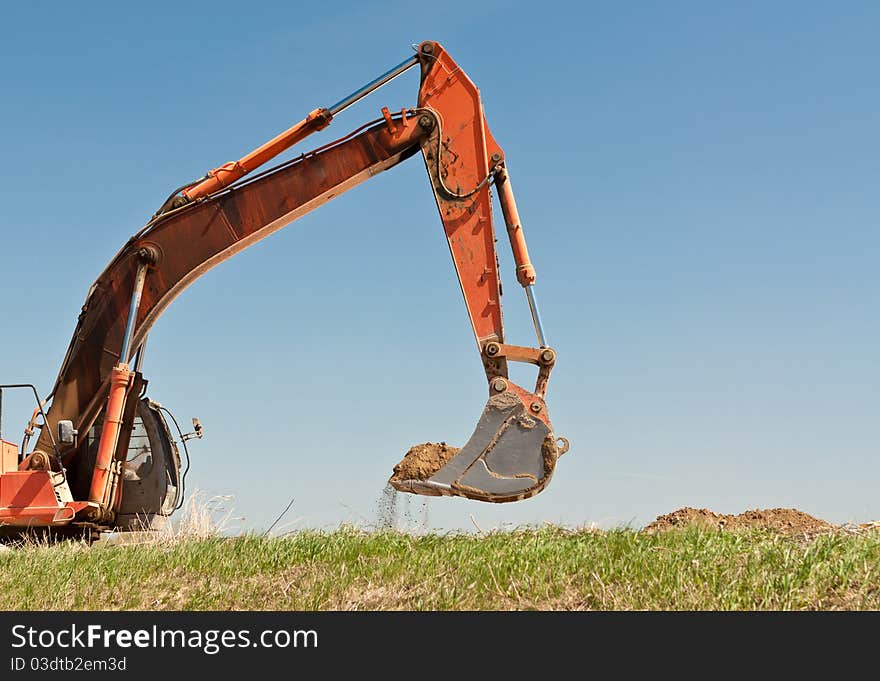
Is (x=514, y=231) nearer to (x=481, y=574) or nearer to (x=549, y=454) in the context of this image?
(x=549, y=454)

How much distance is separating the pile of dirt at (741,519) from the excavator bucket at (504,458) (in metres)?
1.14

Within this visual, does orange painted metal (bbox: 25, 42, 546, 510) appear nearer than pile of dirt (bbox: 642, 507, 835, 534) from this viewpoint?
No

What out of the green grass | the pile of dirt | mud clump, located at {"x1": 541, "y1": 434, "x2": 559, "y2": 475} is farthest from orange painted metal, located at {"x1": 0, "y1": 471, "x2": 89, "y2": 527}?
the pile of dirt

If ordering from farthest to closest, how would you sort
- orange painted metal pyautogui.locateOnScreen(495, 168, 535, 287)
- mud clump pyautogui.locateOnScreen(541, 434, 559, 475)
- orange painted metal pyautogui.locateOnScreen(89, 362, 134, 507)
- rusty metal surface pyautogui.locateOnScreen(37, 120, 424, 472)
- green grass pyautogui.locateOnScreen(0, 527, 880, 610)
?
1. orange painted metal pyautogui.locateOnScreen(89, 362, 134, 507)
2. rusty metal surface pyautogui.locateOnScreen(37, 120, 424, 472)
3. orange painted metal pyautogui.locateOnScreen(495, 168, 535, 287)
4. mud clump pyautogui.locateOnScreen(541, 434, 559, 475)
5. green grass pyautogui.locateOnScreen(0, 527, 880, 610)

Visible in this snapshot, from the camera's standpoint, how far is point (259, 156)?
420 inches

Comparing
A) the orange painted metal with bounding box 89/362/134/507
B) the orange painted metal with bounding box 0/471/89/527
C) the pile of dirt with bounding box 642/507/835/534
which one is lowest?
the pile of dirt with bounding box 642/507/835/534

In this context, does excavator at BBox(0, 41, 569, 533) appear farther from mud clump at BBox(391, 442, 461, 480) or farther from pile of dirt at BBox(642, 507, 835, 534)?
pile of dirt at BBox(642, 507, 835, 534)

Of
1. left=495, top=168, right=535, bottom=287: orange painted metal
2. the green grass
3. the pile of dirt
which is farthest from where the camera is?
left=495, top=168, right=535, bottom=287: orange painted metal

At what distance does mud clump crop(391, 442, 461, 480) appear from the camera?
940 centimetres

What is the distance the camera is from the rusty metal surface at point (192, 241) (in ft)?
33.9

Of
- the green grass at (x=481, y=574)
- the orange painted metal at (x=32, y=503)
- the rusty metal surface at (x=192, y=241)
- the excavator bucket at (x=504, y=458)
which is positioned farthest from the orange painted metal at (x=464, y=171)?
the orange painted metal at (x=32, y=503)

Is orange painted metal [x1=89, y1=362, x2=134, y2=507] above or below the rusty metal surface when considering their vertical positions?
below

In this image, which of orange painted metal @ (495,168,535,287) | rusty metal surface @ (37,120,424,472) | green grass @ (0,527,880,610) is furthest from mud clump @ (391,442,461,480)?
rusty metal surface @ (37,120,424,472)

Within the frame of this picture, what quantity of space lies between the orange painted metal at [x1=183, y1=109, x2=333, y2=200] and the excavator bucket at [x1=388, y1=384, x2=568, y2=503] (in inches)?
144
